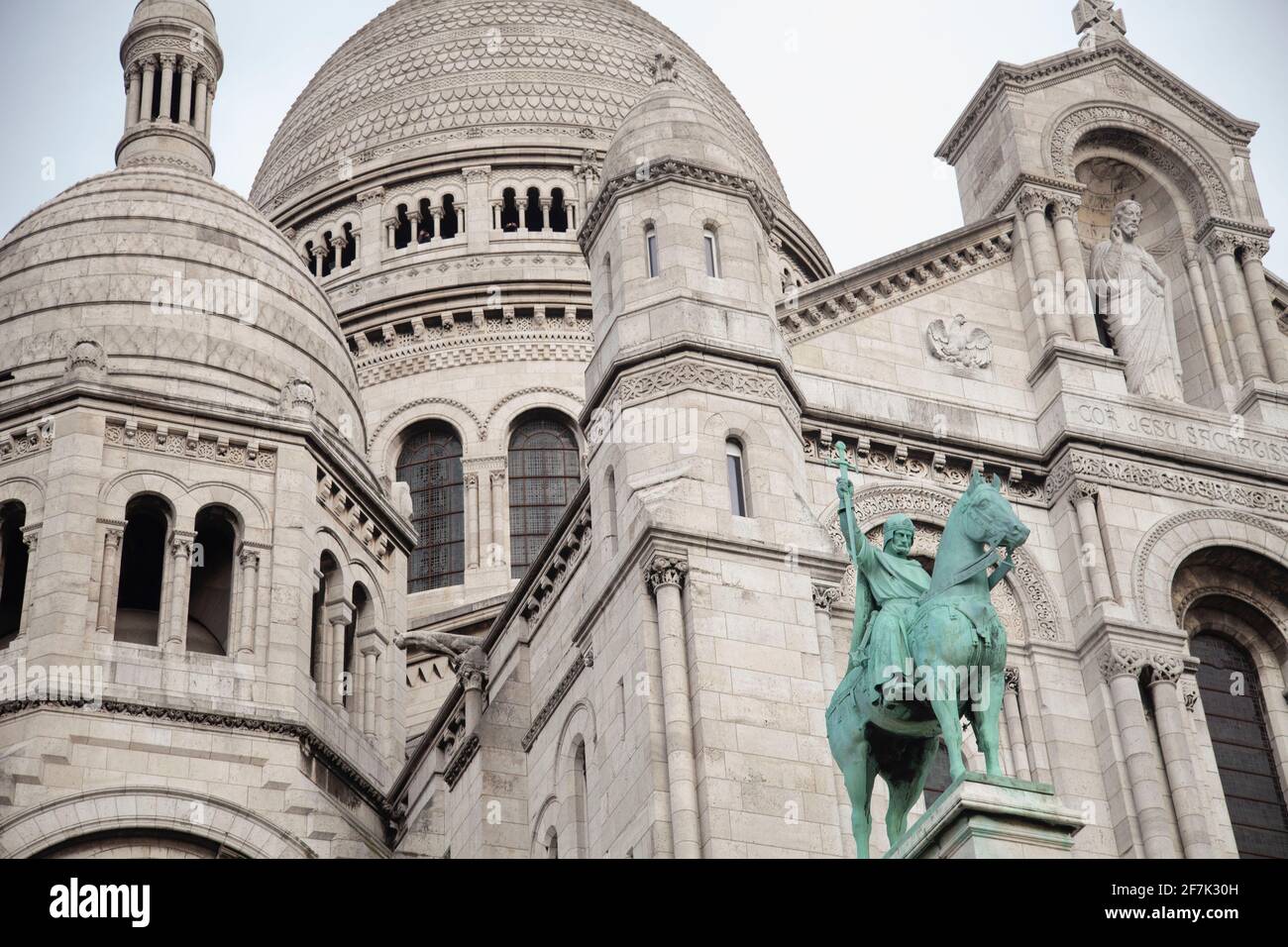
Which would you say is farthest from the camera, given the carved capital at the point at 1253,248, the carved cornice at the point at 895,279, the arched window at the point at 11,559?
the arched window at the point at 11,559

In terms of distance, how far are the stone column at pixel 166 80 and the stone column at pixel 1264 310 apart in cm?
2246

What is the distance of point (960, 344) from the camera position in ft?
122

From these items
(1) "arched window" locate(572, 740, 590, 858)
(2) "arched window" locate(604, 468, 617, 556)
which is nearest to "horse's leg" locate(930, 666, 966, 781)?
(2) "arched window" locate(604, 468, 617, 556)

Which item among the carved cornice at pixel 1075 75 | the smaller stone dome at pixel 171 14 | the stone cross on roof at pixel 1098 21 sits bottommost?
the carved cornice at pixel 1075 75

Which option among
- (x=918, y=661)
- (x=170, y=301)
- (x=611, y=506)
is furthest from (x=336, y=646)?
(x=918, y=661)

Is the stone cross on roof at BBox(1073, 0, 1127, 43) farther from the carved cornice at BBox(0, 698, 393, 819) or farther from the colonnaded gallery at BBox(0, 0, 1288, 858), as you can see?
the carved cornice at BBox(0, 698, 393, 819)

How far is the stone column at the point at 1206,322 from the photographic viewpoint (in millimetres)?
38781

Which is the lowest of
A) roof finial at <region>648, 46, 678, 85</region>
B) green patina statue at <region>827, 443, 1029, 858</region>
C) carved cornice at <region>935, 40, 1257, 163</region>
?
green patina statue at <region>827, 443, 1029, 858</region>

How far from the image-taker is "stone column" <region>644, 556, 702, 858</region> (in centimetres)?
2864

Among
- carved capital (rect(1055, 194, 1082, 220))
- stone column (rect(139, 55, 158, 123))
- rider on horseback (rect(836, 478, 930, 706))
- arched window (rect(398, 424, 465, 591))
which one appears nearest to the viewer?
rider on horseback (rect(836, 478, 930, 706))

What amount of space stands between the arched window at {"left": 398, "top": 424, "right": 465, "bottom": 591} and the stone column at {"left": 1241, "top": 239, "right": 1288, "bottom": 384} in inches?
810

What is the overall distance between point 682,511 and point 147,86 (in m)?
24.6

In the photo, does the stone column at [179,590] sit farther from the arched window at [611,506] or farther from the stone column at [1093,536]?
the stone column at [1093,536]

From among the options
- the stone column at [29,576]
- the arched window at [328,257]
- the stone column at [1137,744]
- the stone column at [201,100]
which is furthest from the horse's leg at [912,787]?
the arched window at [328,257]
